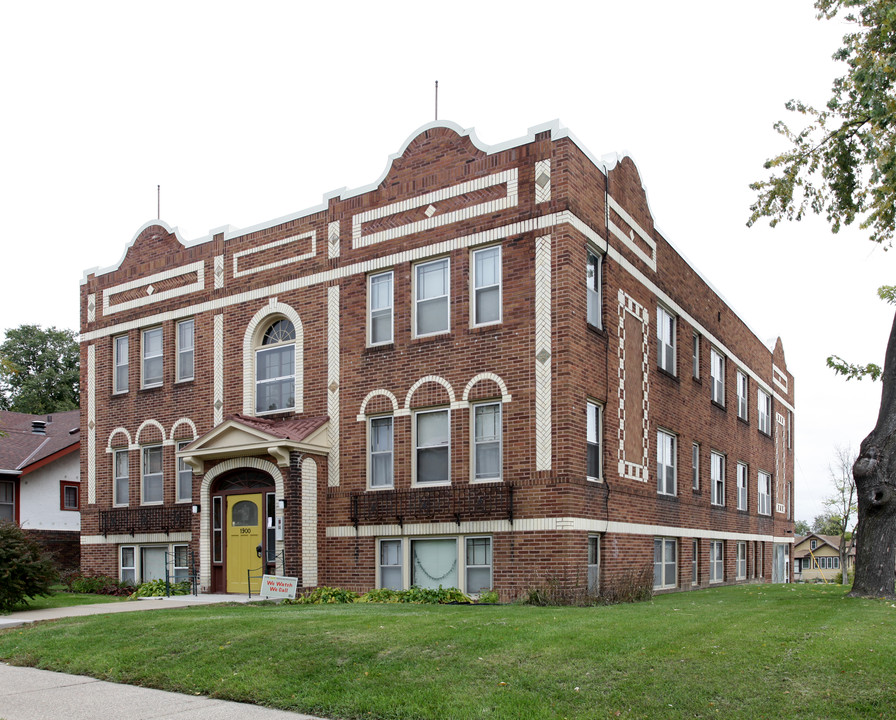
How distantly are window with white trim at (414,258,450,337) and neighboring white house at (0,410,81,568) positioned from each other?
16085mm

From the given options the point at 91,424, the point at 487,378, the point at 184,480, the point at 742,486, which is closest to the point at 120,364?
the point at 91,424

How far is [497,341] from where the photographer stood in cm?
1869

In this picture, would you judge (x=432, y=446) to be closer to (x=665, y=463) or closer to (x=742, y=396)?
(x=665, y=463)

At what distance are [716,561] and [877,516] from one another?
10881 millimetres

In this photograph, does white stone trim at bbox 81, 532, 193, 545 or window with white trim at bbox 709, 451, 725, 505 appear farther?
window with white trim at bbox 709, 451, 725, 505

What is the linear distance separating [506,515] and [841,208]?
364 inches

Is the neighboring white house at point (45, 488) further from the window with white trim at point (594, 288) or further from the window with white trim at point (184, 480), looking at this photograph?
the window with white trim at point (594, 288)

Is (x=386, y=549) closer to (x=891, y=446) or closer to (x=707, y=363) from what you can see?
(x=891, y=446)

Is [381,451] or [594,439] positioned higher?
[594,439]

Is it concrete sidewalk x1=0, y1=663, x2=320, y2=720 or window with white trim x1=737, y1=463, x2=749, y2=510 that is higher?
window with white trim x1=737, y1=463, x2=749, y2=510

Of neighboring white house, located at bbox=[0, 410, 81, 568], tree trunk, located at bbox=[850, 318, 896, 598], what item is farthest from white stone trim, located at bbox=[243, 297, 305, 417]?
tree trunk, located at bbox=[850, 318, 896, 598]

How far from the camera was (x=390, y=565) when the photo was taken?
19781 mm

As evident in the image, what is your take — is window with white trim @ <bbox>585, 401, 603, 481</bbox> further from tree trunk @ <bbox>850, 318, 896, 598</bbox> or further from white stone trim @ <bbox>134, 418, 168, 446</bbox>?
white stone trim @ <bbox>134, 418, 168, 446</bbox>

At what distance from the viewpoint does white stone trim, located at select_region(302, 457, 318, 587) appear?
20062 millimetres
